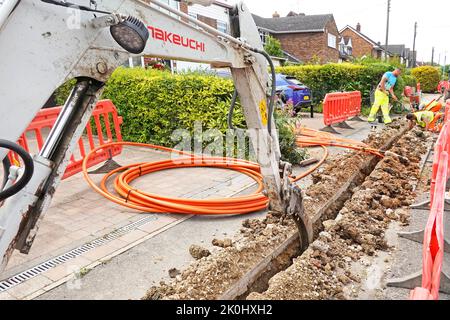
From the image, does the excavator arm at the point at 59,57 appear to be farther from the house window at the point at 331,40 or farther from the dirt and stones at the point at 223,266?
the house window at the point at 331,40

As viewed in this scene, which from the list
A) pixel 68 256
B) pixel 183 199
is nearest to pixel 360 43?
pixel 183 199

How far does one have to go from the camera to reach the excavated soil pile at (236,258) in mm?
2799

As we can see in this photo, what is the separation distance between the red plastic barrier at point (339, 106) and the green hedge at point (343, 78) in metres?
3.00

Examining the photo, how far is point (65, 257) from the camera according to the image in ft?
11.5

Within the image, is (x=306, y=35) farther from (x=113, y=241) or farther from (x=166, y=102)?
(x=113, y=241)

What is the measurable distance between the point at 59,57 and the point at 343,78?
51.4ft

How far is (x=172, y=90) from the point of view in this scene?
752 cm

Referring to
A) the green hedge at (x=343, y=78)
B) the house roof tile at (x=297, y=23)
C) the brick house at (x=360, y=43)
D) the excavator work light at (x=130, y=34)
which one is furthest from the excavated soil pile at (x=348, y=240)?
the brick house at (x=360, y=43)

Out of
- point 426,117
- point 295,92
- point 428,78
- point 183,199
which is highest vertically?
point 295,92

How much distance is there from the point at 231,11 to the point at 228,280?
223cm

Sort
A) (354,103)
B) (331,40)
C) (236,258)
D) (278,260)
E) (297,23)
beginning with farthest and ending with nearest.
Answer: (331,40) → (297,23) → (354,103) → (278,260) → (236,258)

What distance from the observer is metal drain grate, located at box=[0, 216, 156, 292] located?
3102mm
